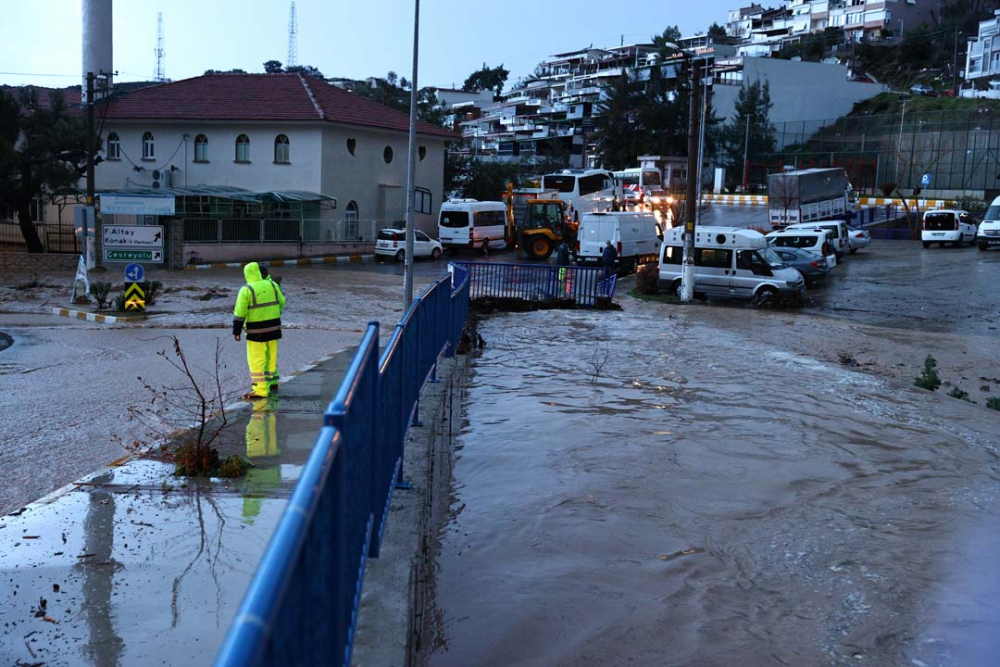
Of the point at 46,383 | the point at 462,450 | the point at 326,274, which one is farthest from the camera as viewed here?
the point at 326,274

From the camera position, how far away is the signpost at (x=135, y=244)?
112ft

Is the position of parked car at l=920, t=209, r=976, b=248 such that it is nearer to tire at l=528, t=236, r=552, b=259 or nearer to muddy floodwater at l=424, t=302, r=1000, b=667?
tire at l=528, t=236, r=552, b=259

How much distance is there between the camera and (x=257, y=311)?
37.1ft

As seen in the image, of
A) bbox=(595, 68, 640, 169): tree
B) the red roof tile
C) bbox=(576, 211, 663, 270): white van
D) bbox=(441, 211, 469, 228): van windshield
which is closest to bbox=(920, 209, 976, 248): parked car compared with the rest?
bbox=(576, 211, 663, 270): white van

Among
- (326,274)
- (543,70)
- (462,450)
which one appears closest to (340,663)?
(462,450)

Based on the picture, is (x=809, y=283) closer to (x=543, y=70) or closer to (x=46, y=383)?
(x=46, y=383)

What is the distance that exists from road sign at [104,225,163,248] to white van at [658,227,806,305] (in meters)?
19.6

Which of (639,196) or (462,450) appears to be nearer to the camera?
(462,450)

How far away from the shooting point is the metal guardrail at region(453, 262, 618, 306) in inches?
965

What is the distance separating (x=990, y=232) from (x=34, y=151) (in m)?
37.2

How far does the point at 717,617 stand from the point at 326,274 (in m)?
30.4

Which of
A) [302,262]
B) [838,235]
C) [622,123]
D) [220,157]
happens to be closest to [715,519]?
[838,235]

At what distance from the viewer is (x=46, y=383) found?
13.2m

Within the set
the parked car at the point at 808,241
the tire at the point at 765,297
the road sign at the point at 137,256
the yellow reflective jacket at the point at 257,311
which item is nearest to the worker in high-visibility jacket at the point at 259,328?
the yellow reflective jacket at the point at 257,311
